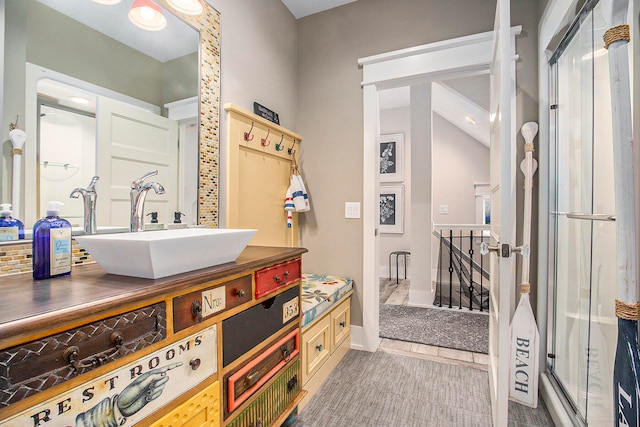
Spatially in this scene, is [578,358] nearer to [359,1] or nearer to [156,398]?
[156,398]

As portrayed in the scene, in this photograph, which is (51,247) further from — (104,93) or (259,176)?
(259,176)

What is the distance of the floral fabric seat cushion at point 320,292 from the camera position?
1.77 meters

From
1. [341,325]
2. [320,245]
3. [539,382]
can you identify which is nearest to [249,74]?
[320,245]

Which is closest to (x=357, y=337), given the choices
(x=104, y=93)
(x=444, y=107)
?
(x=104, y=93)

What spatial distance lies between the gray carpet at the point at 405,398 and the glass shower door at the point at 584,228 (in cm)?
41

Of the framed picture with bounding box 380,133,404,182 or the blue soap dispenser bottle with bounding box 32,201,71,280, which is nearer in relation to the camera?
the blue soap dispenser bottle with bounding box 32,201,71,280

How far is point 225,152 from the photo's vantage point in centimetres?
185

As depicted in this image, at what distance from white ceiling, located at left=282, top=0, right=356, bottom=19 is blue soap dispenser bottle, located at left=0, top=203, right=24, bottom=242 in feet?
7.77

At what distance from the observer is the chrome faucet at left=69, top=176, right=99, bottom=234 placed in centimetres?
115

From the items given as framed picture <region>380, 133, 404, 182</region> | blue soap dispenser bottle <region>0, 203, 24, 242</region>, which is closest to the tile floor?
blue soap dispenser bottle <region>0, 203, 24, 242</region>

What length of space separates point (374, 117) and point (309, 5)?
109 cm

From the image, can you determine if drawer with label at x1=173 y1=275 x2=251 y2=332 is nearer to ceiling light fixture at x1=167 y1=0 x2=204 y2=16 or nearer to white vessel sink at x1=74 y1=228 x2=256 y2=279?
white vessel sink at x1=74 y1=228 x2=256 y2=279

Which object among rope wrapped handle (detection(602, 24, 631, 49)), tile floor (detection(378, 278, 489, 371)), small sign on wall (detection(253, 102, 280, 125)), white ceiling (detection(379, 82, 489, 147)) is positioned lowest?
tile floor (detection(378, 278, 489, 371))

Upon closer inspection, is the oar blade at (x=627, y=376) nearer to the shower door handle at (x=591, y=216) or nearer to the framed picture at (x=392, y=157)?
the shower door handle at (x=591, y=216)
